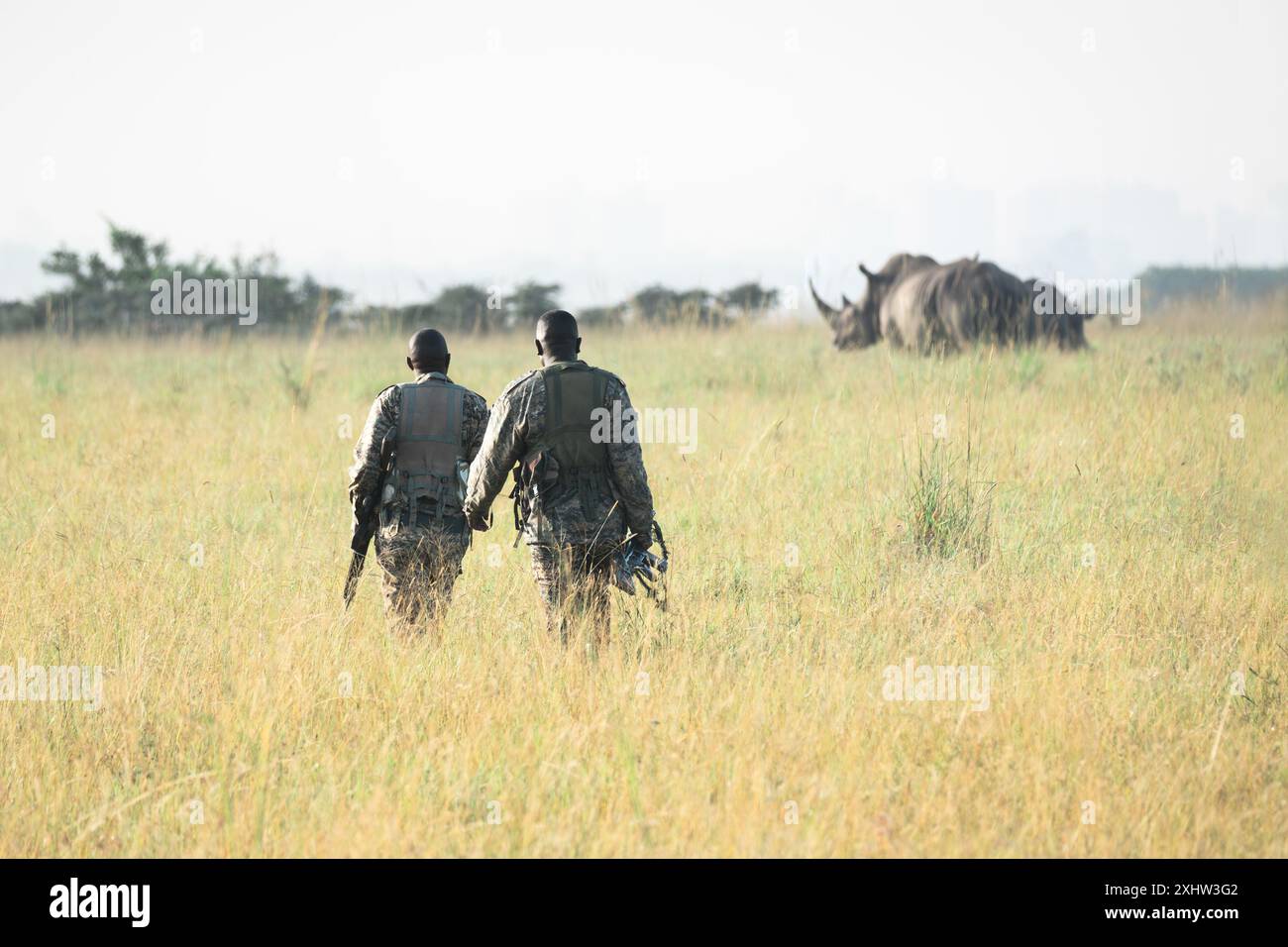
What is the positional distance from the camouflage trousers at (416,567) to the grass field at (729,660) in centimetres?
17

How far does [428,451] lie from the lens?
5266 mm

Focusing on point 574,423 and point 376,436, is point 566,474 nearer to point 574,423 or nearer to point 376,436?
point 574,423

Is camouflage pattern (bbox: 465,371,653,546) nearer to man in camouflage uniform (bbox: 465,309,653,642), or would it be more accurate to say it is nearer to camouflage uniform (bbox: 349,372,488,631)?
man in camouflage uniform (bbox: 465,309,653,642)

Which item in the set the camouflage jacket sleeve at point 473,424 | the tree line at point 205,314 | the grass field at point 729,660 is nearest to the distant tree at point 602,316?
the tree line at point 205,314

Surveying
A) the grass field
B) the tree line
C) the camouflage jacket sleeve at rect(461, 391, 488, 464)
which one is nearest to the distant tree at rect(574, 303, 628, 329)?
the tree line

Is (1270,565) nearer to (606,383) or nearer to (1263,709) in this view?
(1263,709)

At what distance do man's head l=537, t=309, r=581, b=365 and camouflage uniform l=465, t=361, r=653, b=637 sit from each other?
7 centimetres

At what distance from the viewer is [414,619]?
5.30m

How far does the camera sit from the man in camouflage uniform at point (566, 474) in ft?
15.9

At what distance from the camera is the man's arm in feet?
15.9

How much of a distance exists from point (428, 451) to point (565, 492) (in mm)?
777

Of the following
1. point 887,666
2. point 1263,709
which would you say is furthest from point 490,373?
point 1263,709

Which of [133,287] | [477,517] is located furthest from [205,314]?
[477,517]
